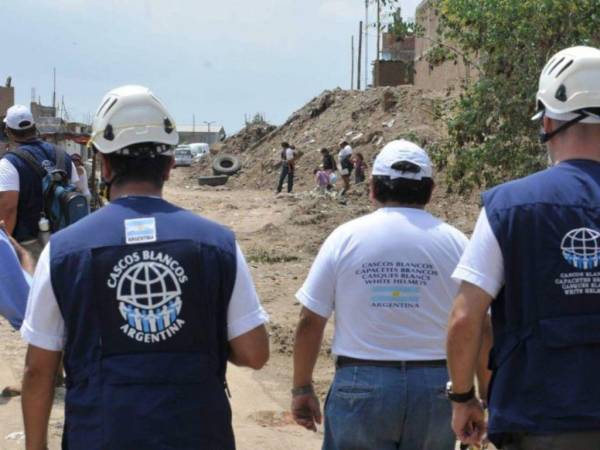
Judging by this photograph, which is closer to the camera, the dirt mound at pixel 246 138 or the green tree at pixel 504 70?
the green tree at pixel 504 70

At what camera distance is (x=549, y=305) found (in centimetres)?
335

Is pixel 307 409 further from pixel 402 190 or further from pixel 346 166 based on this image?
pixel 346 166

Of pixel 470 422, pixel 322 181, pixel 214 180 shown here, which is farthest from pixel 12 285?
pixel 214 180

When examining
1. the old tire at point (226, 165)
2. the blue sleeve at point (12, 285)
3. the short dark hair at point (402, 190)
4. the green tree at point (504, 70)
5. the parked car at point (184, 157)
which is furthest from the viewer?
the parked car at point (184, 157)

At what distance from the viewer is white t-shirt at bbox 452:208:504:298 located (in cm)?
342

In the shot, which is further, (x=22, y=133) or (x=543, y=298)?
(x=22, y=133)

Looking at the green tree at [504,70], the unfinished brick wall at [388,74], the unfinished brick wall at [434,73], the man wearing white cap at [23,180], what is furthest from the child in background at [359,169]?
the man wearing white cap at [23,180]

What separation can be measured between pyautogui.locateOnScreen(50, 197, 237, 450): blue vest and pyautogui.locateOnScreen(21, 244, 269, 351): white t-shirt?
0.04 m

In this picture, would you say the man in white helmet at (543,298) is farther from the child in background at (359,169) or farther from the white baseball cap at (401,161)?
the child in background at (359,169)

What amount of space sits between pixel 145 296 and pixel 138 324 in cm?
8

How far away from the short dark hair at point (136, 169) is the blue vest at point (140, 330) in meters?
0.16

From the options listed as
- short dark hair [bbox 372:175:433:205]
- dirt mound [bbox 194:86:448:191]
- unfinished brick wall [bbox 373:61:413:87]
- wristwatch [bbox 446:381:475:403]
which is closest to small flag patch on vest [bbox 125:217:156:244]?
wristwatch [bbox 446:381:475:403]

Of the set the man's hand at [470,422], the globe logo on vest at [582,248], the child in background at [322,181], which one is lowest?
the man's hand at [470,422]

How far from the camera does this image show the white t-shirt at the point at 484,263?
3422 mm
